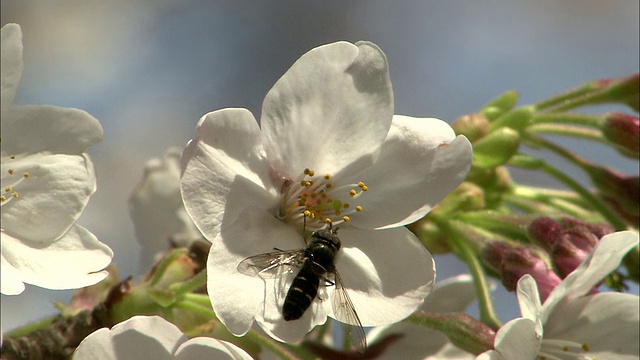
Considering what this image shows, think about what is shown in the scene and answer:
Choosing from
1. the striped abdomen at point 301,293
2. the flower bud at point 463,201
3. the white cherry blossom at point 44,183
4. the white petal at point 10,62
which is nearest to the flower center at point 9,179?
the white cherry blossom at point 44,183

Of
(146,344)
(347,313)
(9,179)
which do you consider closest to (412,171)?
(347,313)

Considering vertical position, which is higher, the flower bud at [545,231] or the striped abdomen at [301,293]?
the striped abdomen at [301,293]

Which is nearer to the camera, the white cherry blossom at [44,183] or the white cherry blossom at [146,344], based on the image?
the white cherry blossom at [146,344]

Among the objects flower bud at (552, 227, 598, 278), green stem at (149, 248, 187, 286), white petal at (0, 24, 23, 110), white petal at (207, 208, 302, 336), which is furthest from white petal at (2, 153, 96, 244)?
flower bud at (552, 227, 598, 278)

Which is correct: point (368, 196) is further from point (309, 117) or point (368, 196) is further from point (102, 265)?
point (102, 265)

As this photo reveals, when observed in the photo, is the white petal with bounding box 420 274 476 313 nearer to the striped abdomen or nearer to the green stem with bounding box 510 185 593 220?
the green stem with bounding box 510 185 593 220

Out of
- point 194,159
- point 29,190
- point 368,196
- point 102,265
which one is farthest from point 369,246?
point 29,190

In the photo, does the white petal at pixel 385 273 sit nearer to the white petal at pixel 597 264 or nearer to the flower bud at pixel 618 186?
the white petal at pixel 597 264
